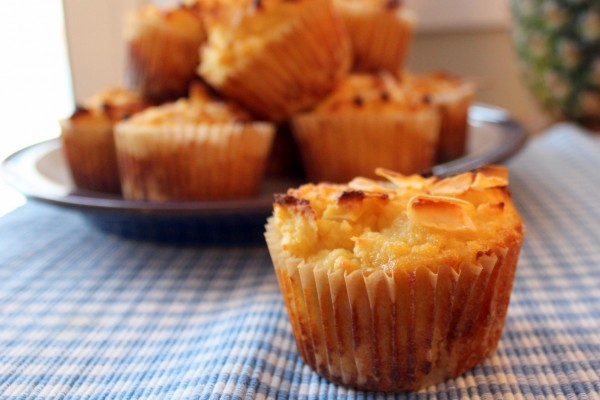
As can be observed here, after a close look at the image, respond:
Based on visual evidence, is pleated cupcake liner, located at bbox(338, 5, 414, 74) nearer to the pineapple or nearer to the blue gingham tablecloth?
the blue gingham tablecloth

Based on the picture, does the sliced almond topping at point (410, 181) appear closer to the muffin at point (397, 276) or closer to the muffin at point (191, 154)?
the muffin at point (397, 276)

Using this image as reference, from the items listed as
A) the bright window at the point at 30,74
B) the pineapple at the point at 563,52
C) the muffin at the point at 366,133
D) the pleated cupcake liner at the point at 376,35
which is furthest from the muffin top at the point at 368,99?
the pineapple at the point at 563,52

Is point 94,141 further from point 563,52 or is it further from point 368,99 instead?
point 563,52

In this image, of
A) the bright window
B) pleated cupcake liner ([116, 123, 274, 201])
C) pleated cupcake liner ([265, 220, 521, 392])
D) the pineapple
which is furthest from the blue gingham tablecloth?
the pineapple

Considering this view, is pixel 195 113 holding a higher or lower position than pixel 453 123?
higher

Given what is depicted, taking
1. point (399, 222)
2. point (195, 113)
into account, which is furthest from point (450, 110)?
point (399, 222)

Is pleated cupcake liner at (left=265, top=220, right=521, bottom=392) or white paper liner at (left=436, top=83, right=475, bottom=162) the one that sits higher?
pleated cupcake liner at (left=265, top=220, right=521, bottom=392)

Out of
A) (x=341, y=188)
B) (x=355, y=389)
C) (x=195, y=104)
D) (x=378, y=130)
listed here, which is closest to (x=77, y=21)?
(x=195, y=104)
